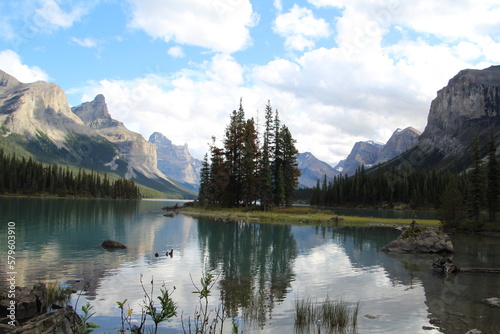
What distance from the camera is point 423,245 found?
3512cm

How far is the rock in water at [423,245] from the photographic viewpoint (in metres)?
34.8

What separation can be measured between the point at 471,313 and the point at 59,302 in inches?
700

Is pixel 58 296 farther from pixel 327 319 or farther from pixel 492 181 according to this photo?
pixel 492 181

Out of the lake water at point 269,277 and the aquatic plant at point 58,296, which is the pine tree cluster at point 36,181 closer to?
the lake water at point 269,277

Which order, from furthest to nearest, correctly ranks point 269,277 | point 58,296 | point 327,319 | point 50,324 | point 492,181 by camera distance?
point 492,181 → point 269,277 → point 58,296 → point 327,319 → point 50,324

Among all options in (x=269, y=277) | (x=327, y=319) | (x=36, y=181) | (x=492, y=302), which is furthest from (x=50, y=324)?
(x=36, y=181)

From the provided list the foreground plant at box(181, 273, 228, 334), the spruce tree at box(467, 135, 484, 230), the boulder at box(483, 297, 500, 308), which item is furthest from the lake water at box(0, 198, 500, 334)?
the spruce tree at box(467, 135, 484, 230)

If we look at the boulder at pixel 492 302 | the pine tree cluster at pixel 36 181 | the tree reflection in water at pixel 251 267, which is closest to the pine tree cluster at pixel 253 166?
the tree reflection in water at pixel 251 267

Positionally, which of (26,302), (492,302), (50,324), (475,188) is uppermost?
(475,188)

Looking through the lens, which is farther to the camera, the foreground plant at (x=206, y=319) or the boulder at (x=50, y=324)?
the boulder at (x=50, y=324)

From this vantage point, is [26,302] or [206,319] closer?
[206,319]

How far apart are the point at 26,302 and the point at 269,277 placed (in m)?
13.0

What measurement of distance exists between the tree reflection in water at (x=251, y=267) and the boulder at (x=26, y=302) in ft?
24.1

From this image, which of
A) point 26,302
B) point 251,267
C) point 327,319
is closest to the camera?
point 26,302
